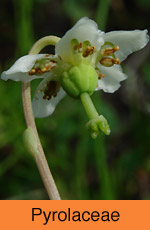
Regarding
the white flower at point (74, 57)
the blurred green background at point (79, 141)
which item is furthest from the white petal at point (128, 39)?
the blurred green background at point (79, 141)

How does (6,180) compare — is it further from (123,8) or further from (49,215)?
(123,8)

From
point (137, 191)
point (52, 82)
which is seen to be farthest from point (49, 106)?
point (137, 191)

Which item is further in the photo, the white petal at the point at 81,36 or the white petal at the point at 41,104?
the white petal at the point at 41,104

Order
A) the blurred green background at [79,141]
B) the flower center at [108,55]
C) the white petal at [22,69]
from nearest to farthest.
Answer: the white petal at [22,69], the flower center at [108,55], the blurred green background at [79,141]

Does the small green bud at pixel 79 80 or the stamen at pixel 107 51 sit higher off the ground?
the stamen at pixel 107 51

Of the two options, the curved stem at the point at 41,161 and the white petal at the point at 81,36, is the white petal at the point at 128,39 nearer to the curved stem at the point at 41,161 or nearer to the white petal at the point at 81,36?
the white petal at the point at 81,36

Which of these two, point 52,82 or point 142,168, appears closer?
point 52,82
